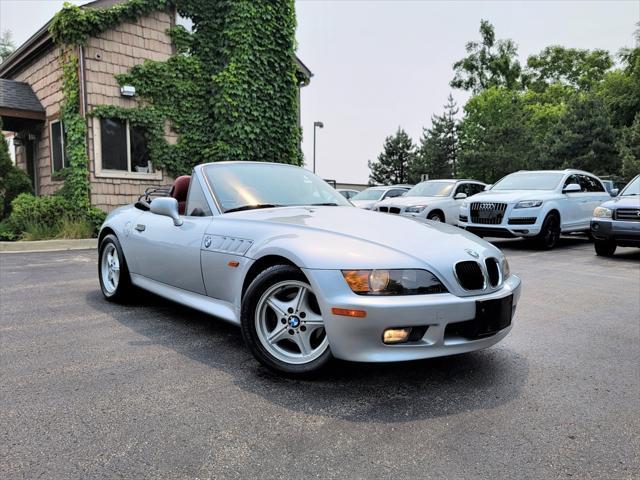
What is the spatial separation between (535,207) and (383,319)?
8.14 metres

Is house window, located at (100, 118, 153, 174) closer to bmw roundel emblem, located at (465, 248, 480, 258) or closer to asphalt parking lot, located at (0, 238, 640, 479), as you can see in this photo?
asphalt parking lot, located at (0, 238, 640, 479)

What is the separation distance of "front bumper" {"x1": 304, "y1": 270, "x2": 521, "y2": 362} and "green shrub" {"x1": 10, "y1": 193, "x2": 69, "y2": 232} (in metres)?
9.67

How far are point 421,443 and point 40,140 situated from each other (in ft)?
49.0

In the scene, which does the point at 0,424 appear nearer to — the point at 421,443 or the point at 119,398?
the point at 119,398

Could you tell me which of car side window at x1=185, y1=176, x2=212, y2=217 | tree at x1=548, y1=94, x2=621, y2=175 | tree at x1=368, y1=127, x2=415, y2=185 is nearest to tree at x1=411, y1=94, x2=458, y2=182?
tree at x1=368, y1=127, x2=415, y2=185

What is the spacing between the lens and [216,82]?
12898 millimetres

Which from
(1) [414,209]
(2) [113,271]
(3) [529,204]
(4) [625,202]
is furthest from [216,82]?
(4) [625,202]

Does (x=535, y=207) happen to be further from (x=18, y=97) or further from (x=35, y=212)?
(x=18, y=97)

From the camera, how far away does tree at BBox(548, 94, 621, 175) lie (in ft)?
114

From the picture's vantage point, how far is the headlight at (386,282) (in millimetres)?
2518

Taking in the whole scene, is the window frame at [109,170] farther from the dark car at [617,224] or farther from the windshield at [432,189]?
the dark car at [617,224]

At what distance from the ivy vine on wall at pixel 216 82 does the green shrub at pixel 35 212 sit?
2825 millimetres

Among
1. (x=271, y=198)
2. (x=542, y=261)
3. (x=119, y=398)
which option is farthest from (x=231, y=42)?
(x=119, y=398)

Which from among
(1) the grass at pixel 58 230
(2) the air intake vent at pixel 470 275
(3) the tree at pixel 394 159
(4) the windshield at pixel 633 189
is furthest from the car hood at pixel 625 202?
(3) the tree at pixel 394 159
